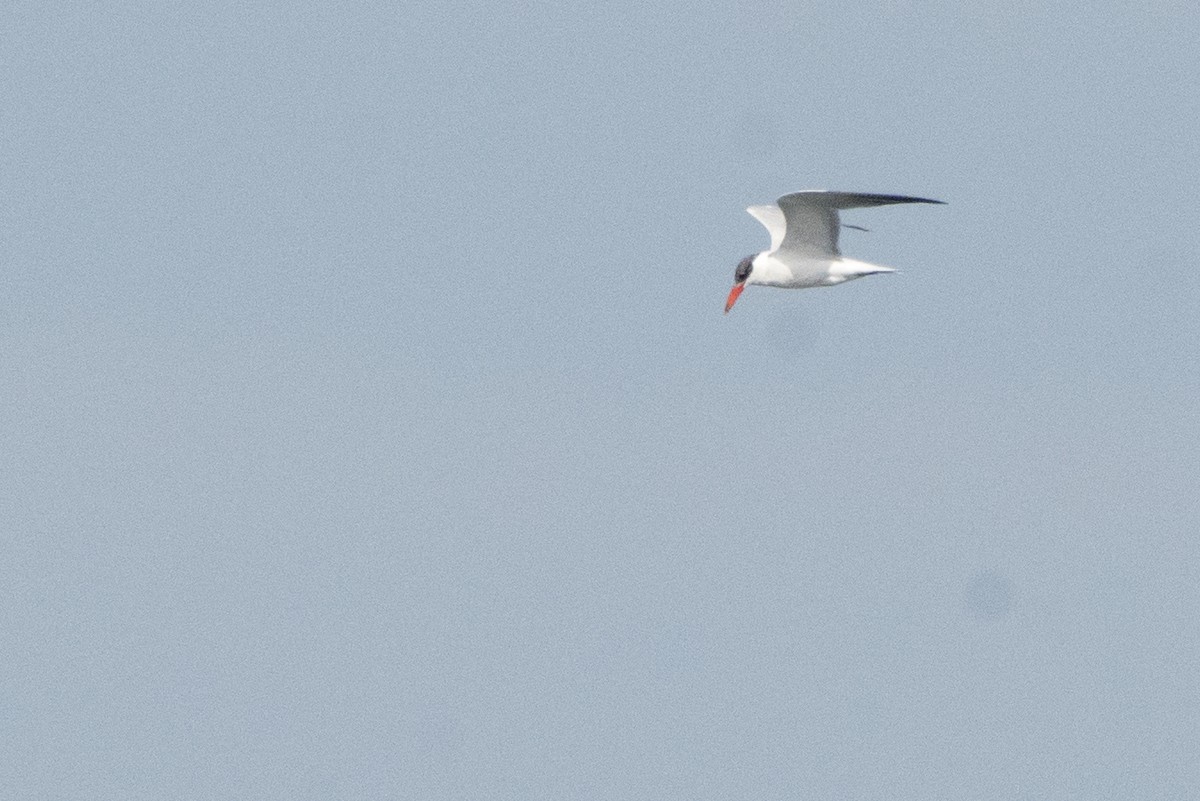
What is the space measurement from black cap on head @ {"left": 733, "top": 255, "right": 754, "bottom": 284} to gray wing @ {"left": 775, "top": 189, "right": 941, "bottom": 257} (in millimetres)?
715

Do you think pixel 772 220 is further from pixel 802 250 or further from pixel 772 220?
pixel 802 250

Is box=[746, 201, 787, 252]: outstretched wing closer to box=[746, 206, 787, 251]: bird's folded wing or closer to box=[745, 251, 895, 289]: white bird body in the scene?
box=[746, 206, 787, 251]: bird's folded wing

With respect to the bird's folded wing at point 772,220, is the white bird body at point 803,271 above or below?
below

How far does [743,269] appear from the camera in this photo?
145ft

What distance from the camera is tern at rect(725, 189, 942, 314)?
1638 inches

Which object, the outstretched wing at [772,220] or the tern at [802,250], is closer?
the tern at [802,250]

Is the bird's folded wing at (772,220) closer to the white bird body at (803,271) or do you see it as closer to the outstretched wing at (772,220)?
the outstretched wing at (772,220)

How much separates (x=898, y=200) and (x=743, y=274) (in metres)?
6.85

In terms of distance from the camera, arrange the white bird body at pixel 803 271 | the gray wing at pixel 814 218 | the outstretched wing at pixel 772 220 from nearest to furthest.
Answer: the gray wing at pixel 814 218 → the white bird body at pixel 803 271 → the outstretched wing at pixel 772 220

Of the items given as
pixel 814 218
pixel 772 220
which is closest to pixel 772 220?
pixel 772 220

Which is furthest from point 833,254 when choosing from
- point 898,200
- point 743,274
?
point 898,200

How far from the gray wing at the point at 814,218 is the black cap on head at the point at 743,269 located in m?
0.71

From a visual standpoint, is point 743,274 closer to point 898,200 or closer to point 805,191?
point 805,191

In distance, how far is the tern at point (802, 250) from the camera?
136ft
